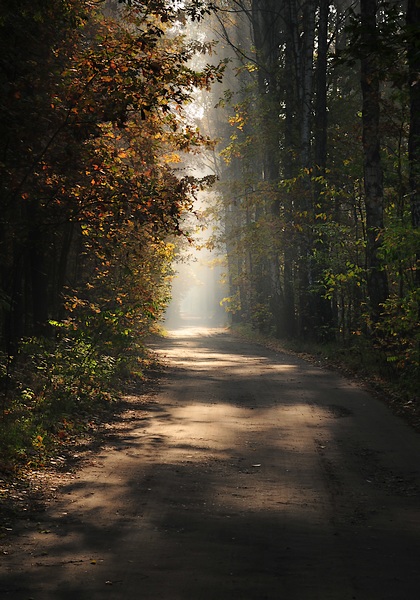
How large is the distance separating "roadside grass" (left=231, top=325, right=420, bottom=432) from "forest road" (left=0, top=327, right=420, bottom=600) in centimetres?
76

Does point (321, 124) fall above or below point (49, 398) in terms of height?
above

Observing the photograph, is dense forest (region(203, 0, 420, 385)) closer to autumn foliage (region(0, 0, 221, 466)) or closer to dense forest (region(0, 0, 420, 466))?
dense forest (region(0, 0, 420, 466))

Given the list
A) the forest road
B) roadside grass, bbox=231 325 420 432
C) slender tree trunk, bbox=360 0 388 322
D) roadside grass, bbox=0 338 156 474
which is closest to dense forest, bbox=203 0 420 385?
slender tree trunk, bbox=360 0 388 322

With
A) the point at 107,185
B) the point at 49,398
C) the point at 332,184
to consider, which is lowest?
the point at 49,398

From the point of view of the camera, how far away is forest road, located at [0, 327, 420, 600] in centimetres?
505

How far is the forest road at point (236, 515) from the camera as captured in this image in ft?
16.6

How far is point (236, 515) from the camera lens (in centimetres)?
677

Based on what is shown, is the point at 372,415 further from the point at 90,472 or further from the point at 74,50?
the point at 74,50

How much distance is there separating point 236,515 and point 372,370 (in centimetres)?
1167

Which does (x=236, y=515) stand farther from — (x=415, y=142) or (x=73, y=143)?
(x=415, y=142)

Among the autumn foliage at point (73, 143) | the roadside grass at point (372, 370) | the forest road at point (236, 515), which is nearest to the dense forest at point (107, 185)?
the autumn foliage at point (73, 143)

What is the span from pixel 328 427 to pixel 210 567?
20.8ft

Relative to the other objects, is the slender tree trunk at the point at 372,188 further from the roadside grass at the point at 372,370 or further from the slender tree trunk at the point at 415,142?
the slender tree trunk at the point at 415,142

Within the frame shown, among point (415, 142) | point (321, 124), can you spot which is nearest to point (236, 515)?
point (415, 142)
